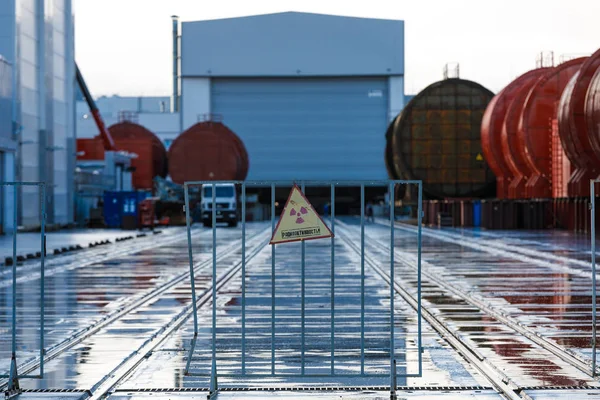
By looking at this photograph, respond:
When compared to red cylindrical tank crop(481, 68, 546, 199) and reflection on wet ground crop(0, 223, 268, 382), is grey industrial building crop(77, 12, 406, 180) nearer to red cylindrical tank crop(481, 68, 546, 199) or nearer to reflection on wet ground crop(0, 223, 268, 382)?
red cylindrical tank crop(481, 68, 546, 199)

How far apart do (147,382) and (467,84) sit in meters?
49.0

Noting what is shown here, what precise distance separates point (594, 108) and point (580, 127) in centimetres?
329

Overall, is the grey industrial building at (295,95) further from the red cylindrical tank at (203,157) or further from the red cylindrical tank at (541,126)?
the red cylindrical tank at (541,126)

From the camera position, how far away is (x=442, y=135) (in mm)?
56688

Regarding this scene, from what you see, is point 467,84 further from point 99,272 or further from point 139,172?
point 99,272

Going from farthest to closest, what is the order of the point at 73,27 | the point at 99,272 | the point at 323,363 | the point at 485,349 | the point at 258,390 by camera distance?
the point at 73,27 < the point at 99,272 < the point at 485,349 < the point at 323,363 < the point at 258,390

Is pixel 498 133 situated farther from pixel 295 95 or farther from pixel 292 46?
pixel 292 46

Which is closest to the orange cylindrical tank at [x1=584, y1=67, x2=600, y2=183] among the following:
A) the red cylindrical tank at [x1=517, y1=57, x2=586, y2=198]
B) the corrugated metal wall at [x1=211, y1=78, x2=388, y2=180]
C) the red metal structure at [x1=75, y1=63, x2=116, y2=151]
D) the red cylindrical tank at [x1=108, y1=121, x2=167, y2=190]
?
the red cylindrical tank at [x1=517, y1=57, x2=586, y2=198]

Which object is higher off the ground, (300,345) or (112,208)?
(112,208)

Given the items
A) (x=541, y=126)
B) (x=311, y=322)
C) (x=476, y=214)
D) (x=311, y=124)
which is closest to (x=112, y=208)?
(x=476, y=214)

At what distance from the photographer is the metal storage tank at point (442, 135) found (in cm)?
5653

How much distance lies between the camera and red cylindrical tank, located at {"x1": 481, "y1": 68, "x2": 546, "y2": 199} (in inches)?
2146

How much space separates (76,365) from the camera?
425 inches

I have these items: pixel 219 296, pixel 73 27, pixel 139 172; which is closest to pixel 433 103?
pixel 73 27
